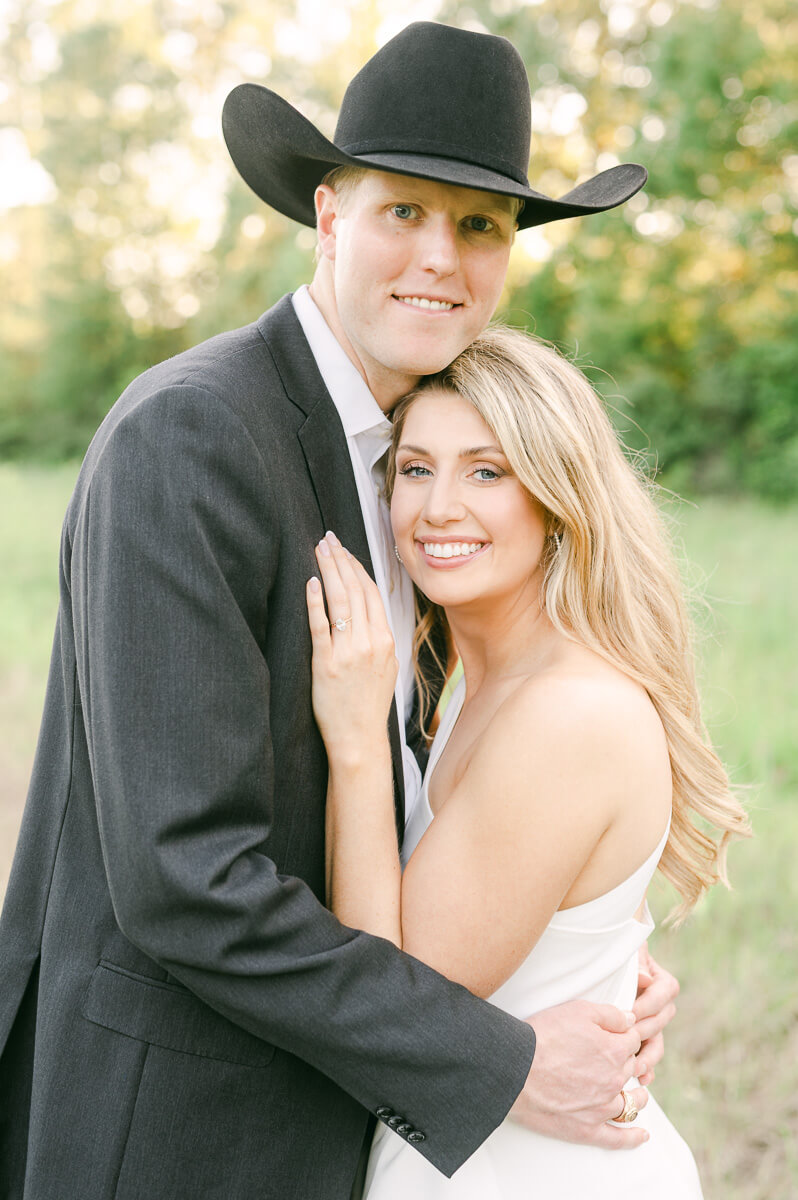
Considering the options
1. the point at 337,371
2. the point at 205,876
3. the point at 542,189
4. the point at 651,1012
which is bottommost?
the point at 651,1012

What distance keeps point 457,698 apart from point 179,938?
3.62 ft

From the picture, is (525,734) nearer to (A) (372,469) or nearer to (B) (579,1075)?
(B) (579,1075)

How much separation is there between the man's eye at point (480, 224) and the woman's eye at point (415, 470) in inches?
18.7

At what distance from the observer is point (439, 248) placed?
202 centimetres

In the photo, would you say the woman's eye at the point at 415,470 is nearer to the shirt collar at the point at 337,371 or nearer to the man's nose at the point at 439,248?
the shirt collar at the point at 337,371

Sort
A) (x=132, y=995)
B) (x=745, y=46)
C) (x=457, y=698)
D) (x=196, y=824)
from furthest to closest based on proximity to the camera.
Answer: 1. (x=745, y=46)
2. (x=457, y=698)
3. (x=132, y=995)
4. (x=196, y=824)

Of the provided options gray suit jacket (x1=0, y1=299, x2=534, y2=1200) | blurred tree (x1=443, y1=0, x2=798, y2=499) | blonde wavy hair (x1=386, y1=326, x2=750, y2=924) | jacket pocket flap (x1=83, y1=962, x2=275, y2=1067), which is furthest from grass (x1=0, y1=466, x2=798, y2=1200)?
blurred tree (x1=443, y1=0, x2=798, y2=499)

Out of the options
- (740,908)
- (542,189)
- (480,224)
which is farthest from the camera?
(542,189)

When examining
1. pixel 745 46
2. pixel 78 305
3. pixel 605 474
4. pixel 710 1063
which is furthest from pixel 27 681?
pixel 78 305

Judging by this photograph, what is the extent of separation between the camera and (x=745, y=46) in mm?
17344

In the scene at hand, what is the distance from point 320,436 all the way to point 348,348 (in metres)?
0.32

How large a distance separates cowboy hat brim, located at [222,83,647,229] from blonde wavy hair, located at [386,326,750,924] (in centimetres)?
32

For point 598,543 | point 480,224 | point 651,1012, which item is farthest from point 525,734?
point 480,224

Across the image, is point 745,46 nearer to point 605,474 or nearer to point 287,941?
point 605,474
